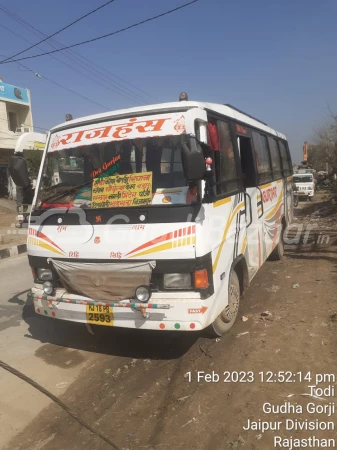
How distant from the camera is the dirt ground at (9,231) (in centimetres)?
1313

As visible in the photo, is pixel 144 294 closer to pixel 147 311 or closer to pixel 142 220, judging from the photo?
pixel 147 311

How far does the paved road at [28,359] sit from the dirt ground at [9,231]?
23.1 feet

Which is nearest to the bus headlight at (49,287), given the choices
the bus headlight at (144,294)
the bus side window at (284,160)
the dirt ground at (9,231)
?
the bus headlight at (144,294)

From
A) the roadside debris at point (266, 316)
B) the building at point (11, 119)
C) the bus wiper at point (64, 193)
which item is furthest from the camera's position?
the building at point (11, 119)

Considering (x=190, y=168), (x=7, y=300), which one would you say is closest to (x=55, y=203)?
(x=190, y=168)

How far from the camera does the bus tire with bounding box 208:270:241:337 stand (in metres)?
4.15

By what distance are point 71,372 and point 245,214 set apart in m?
2.84

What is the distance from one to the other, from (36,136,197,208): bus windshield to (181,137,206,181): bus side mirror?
0.35 meters

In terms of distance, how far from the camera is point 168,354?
4.23 m

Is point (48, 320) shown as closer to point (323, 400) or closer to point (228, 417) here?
point (228, 417)

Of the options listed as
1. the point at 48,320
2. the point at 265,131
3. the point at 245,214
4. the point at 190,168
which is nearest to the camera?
the point at 190,168

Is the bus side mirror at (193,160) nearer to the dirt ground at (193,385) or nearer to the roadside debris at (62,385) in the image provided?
the dirt ground at (193,385)

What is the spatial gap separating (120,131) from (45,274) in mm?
1762

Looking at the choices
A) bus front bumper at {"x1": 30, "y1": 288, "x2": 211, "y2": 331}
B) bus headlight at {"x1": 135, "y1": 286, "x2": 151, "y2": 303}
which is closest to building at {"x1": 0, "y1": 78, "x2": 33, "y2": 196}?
bus front bumper at {"x1": 30, "y1": 288, "x2": 211, "y2": 331}
